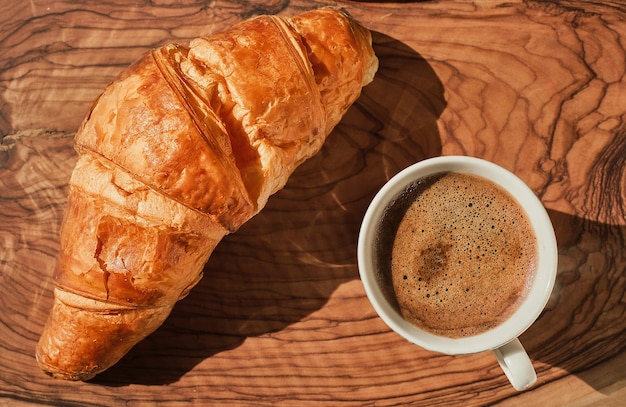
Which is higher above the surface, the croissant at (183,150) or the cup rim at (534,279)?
the croissant at (183,150)

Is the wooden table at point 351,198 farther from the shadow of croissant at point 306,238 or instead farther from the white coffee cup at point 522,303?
the white coffee cup at point 522,303

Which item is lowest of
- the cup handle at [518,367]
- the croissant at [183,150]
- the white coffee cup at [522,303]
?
the cup handle at [518,367]

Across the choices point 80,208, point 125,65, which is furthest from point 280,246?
point 125,65

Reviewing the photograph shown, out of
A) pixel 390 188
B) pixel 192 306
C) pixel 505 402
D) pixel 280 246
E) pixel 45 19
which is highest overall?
pixel 45 19

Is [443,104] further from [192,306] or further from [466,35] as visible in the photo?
[192,306]

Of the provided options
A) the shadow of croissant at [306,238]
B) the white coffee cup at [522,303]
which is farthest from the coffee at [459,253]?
the shadow of croissant at [306,238]

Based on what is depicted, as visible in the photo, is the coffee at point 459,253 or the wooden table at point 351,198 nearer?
the coffee at point 459,253

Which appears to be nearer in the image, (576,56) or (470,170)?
(470,170)

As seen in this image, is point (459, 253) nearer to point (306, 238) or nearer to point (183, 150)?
point (306, 238)
